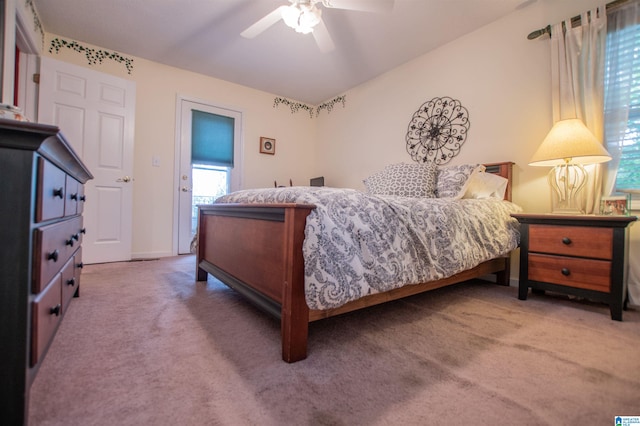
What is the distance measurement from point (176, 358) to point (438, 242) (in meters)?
1.37

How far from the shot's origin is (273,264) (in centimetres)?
124

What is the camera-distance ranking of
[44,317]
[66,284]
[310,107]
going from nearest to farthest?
[44,317]
[66,284]
[310,107]

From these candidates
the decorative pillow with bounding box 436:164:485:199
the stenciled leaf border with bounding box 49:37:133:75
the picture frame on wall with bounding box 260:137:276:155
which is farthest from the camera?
the picture frame on wall with bounding box 260:137:276:155

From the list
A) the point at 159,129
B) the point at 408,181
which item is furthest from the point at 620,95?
the point at 159,129

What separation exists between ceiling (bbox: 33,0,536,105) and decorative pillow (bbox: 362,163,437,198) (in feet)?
4.41

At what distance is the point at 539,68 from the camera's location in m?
2.25

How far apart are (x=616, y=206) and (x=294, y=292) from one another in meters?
2.18

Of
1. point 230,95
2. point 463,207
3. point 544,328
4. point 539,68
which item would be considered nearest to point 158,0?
point 230,95

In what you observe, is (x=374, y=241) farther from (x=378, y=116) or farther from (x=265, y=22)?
(x=378, y=116)

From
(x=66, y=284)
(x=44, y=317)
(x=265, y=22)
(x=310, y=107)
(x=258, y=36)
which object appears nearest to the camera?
(x=44, y=317)

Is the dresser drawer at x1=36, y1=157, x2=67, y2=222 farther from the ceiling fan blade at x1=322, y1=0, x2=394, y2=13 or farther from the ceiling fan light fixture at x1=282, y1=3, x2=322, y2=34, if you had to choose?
the ceiling fan blade at x1=322, y1=0, x2=394, y2=13

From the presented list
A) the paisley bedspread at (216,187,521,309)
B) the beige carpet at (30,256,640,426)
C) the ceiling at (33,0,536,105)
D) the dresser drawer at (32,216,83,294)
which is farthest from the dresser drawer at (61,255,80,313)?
the ceiling at (33,0,536,105)

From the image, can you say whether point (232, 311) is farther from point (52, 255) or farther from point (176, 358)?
point (52, 255)

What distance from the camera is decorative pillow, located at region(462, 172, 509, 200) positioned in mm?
A: 2303
